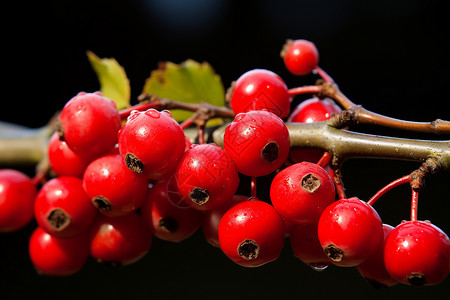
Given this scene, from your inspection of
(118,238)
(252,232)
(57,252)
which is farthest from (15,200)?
(252,232)

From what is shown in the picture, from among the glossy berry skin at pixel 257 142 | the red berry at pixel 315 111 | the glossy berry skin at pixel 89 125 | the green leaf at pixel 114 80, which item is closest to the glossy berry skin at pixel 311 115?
the red berry at pixel 315 111

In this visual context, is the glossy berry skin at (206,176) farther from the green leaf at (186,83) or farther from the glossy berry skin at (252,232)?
the green leaf at (186,83)

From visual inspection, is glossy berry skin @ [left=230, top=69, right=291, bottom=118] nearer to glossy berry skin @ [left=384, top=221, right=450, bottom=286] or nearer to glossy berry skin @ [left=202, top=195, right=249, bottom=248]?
glossy berry skin @ [left=202, top=195, right=249, bottom=248]

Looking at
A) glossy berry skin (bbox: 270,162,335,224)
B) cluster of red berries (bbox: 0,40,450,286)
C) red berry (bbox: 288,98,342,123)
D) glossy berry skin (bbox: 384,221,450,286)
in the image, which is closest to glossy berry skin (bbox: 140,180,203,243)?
cluster of red berries (bbox: 0,40,450,286)

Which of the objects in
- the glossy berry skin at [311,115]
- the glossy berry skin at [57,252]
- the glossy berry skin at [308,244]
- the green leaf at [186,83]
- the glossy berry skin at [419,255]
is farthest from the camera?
the green leaf at [186,83]

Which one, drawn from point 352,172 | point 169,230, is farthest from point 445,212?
point 169,230

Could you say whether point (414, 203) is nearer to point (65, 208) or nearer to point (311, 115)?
point (311, 115)
